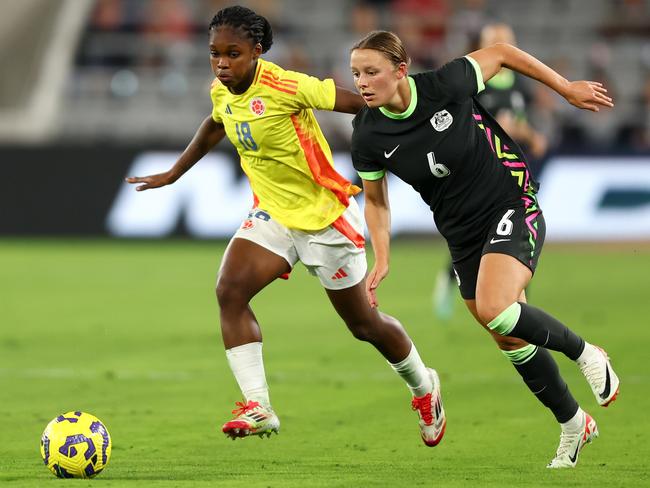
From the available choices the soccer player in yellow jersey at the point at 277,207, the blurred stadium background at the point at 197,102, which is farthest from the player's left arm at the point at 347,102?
the blurred stadium background at the point at 197,102

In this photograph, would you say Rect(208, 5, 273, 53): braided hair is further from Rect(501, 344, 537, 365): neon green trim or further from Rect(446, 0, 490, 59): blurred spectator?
Rect(446, 0, 490, 59): blurred spectator

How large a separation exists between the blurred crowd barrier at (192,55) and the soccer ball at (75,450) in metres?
14.8

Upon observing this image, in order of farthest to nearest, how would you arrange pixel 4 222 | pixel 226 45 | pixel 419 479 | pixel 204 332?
pixel 4 222, pixel 204 332, pixel 226 45, pixel 419 479

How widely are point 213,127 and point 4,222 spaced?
47.1ft

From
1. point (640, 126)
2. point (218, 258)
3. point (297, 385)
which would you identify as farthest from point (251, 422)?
point (640, 126)

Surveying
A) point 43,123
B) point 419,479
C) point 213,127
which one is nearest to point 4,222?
point 43,123

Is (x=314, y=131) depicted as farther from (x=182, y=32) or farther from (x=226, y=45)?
(x=182, y=32)

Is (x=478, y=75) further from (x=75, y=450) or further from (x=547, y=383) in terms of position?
(x=75, y=450)

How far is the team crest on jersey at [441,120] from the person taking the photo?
6.31 m

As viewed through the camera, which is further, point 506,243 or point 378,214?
point 378,214

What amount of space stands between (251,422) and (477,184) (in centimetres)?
161

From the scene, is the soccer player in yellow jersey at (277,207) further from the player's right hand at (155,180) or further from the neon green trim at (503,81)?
the neon green trim at (503,81)

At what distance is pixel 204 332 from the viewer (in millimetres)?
12109

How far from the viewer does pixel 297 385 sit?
9172 millimetres
